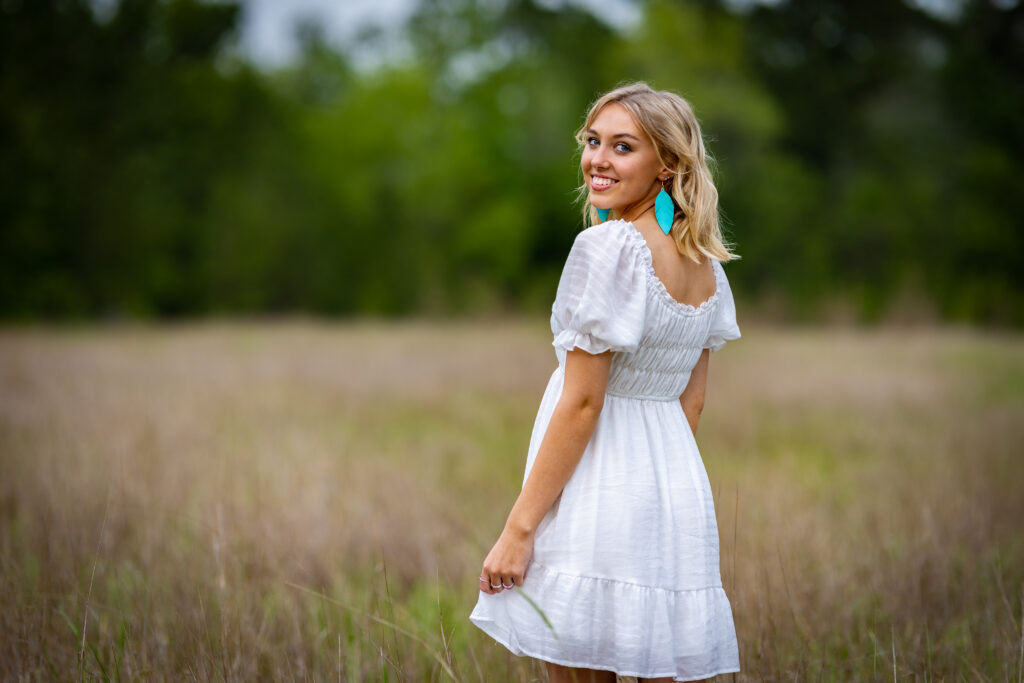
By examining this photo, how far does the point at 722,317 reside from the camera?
221 cm

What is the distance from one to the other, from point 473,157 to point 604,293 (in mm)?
24362

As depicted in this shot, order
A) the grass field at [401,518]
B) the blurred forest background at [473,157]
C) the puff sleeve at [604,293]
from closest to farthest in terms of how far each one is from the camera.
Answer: the puff sleeve at [604,293], the grass field at [401,518], the blurred forest background at [473,157]

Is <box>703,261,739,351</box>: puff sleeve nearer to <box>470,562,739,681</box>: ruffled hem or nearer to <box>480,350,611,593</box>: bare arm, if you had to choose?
<box>480,350,611,593</box>: bare arm

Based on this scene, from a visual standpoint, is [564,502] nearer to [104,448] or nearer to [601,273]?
[601,273]

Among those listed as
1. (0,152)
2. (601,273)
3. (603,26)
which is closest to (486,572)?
(601,273)

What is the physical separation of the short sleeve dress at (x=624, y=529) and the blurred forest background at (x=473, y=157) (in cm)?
1736

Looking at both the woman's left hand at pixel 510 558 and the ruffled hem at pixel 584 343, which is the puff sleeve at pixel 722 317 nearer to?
the ruffled hem at pixel 584 343

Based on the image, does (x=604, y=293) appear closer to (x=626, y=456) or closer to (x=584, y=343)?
(x=584, y=343)

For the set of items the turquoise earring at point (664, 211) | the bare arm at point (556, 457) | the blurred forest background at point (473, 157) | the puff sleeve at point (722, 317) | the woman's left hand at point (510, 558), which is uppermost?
the blurred forest background at point (473, 157)

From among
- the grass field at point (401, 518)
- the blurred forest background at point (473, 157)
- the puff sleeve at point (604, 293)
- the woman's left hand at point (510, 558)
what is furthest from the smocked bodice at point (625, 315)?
the blurred forest background at point (473, 157)

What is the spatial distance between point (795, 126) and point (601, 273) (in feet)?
83.6

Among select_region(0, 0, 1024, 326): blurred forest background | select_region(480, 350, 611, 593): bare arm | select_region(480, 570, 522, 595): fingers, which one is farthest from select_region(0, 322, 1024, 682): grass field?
select_region(0, 0, 1024, 326): blurred forest background

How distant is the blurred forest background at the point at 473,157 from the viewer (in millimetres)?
20906

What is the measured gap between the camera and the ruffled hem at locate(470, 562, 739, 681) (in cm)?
186
